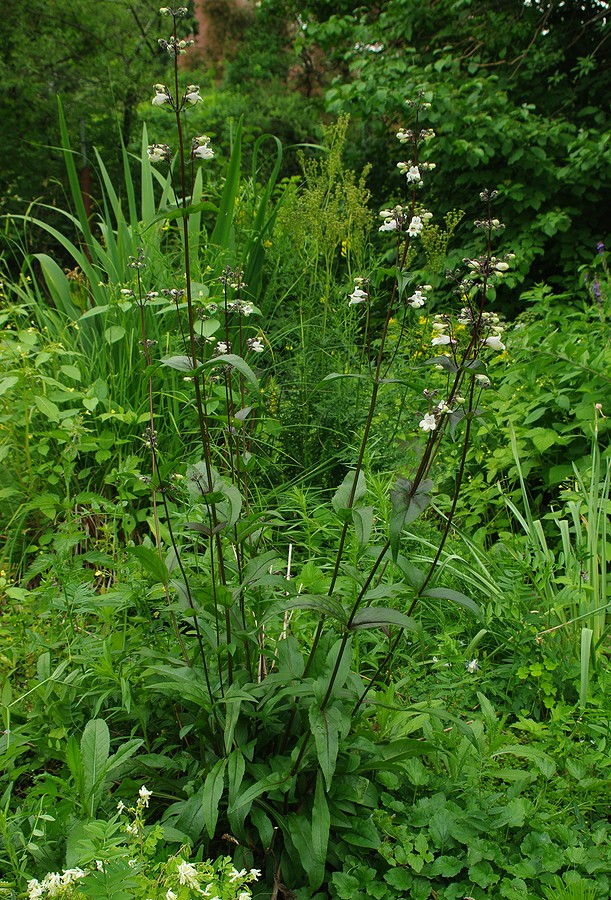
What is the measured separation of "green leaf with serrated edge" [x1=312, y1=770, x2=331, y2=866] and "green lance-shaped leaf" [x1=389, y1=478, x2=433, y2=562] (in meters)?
0.53

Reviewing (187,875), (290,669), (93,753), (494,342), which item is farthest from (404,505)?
(93,753)

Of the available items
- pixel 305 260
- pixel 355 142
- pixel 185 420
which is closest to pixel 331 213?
pixel 305 260

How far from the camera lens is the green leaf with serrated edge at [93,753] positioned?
4.62 feet

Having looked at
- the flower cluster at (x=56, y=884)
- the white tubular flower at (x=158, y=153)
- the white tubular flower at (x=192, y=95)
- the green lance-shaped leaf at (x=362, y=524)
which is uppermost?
the white tubular flower at (x=192, y=95)

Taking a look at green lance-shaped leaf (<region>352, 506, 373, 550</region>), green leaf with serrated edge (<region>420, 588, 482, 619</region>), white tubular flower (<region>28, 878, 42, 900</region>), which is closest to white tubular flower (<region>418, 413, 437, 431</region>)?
green lance-shaped leaf (<region>352, 506, 373, 550</region>)

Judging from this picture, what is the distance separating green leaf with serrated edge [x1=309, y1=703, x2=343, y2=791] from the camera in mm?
1290

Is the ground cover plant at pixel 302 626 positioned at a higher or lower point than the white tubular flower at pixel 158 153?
lower

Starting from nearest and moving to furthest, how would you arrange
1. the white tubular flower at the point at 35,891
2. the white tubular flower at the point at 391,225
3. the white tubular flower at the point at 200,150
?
1. the white tubular flower at the point at 35,891
2. the white tubular flower at the point at 200,150
3. the white tubular flower at the point at 391,225

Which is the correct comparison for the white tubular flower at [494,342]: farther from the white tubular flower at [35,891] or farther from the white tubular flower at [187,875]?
the white tubular flower at [35,891]

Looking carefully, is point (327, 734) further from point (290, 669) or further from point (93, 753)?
point (93, 753)

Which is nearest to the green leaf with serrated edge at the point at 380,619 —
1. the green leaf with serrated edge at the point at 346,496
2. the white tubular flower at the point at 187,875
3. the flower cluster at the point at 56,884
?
the green leaf with serrated edge at the point at 346,496

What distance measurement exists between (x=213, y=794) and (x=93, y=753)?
267mm

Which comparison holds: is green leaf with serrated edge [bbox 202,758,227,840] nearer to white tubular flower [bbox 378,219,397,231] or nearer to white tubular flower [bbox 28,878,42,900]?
white tubular flower [bbox 28,878,42,900]

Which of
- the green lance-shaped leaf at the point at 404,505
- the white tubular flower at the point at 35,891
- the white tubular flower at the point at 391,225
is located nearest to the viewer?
the white tubular flower at the point at 35,891
